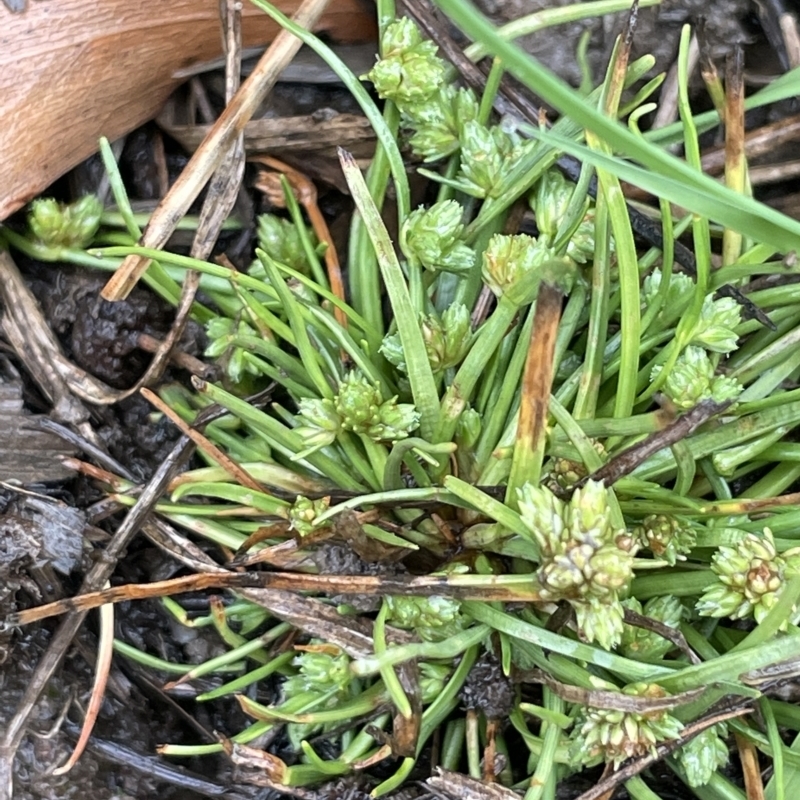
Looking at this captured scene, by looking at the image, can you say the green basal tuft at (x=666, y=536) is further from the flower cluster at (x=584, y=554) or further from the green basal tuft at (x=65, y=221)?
the green basal tuft at (x=65, y=221)

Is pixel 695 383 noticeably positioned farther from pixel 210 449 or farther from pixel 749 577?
pixel 210 449

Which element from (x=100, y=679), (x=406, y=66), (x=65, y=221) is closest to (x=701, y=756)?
(x=100, y=679)

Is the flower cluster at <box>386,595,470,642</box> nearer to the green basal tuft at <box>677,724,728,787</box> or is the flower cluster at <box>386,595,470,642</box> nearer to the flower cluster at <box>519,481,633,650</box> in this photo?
the flower cluster at <box>519,481,633,650</box>

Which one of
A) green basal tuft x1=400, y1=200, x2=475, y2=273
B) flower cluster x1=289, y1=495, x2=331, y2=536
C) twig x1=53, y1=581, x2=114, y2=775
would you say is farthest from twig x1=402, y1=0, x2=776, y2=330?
twig x1=53, y1=581, x2=114, y2=775

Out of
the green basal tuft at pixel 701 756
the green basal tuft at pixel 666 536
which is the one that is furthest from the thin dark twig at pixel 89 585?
the green basal tuft at pixel 701 756

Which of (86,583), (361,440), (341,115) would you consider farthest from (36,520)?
(341,115)

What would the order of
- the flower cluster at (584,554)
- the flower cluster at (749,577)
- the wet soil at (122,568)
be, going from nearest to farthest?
the flower cluster at (584,554) → the flower cluster at (749,577) → the wet soil at (122,568)

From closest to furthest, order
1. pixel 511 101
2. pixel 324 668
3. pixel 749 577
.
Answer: pixel 749 577, pixel 324 668, pixel 511 101

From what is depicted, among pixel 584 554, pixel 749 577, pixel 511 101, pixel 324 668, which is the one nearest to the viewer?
pixel 584 554
